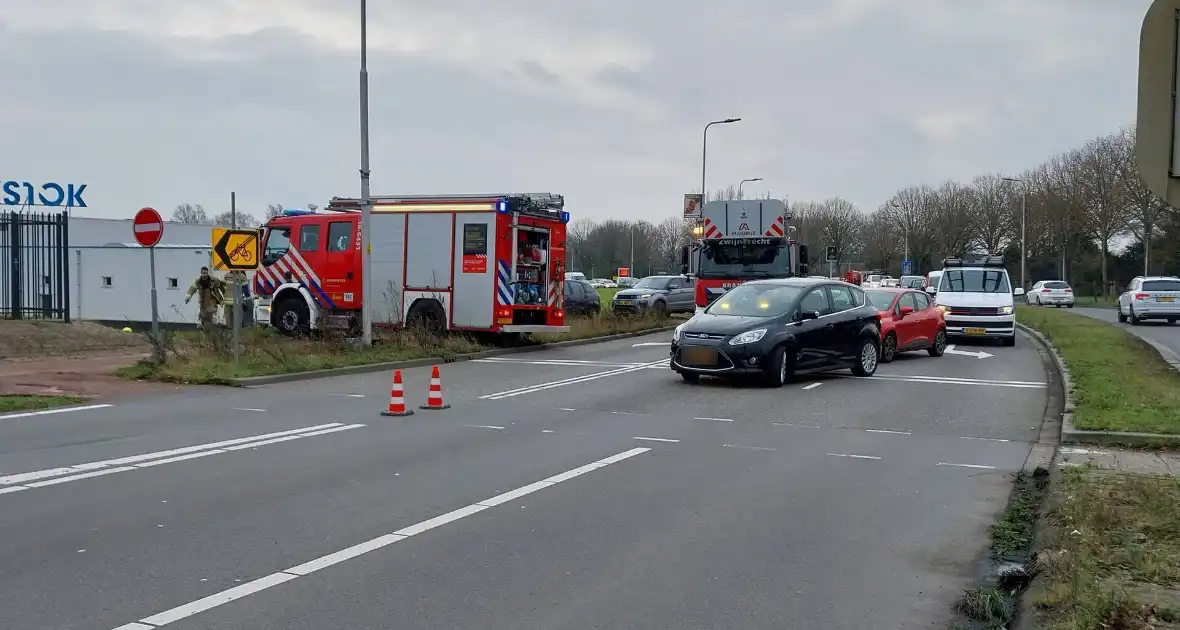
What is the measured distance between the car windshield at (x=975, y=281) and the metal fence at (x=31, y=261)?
1984cm

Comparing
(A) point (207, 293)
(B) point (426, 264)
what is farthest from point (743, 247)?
(A) point (207, 293)

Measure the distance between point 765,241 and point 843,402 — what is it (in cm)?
1272

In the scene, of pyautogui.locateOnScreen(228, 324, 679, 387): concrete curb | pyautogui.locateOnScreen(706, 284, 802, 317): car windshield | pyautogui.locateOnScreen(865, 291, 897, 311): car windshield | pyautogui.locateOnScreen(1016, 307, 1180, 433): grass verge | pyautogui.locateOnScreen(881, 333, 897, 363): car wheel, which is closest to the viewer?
pyautogui.locateOnScreen(1016, 307, 1180, 433): grass verge

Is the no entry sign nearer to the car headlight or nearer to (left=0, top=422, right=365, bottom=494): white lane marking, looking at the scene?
(left=0, top=422, right=365, bottom=494): white lane marking

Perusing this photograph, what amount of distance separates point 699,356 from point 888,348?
240 inches

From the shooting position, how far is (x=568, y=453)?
9484 millimetres

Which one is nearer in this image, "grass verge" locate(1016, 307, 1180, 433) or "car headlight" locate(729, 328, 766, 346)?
"grass verge" locate(1016, 307, 1180, 433)

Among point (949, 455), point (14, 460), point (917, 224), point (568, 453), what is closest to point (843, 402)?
point (949, 455)

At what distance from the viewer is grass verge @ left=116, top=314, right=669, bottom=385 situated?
620 inches

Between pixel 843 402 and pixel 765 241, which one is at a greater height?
pixel 765 241

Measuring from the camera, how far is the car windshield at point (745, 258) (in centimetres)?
2573

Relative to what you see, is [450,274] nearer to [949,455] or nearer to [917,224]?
[949,455]

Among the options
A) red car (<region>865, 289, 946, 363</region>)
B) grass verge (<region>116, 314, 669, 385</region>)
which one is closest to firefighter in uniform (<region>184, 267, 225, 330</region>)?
grass verge (<region>116, 314, 669, 385</region>)

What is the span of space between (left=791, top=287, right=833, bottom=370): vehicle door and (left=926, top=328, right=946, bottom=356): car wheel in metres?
5.71
